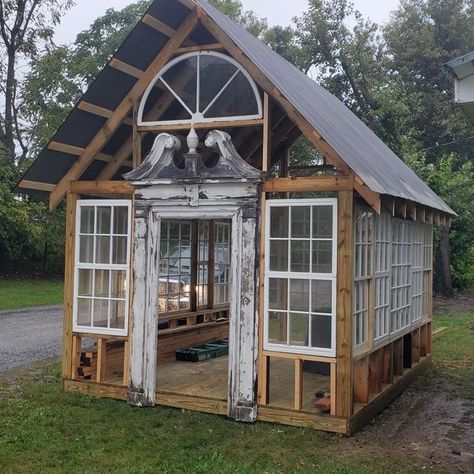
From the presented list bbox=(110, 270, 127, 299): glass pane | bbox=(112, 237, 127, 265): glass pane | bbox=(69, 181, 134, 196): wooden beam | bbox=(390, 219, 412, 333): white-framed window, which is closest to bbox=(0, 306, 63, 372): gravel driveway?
bbox=(110, 270, 127, 299): glass pane

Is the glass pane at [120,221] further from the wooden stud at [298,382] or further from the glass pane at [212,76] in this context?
the wooden stud at [298,382]

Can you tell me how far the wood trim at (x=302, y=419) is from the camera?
19.5 ft

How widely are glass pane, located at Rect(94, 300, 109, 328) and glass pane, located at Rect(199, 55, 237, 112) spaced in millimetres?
2587

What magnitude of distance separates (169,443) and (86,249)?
2.76 m

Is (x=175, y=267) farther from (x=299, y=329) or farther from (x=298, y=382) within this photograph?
(x=298, y=382)

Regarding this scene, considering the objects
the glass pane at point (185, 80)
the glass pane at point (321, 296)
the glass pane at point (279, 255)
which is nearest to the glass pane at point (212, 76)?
the glass pane at point (185, 80)

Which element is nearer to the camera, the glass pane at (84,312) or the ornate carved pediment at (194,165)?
the ornate carved pediment at (194,165)

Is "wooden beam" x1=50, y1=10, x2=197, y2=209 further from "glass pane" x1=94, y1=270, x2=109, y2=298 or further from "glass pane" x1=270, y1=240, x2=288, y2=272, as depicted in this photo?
"glass pane" x1=270, y1=240, x2=288, y2=272

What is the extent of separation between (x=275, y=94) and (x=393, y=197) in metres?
1.65

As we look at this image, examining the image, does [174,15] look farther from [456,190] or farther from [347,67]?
[347,67]

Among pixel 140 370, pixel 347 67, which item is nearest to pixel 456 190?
pixel 347 67

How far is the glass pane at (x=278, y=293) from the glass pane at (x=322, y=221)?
2.03 feet

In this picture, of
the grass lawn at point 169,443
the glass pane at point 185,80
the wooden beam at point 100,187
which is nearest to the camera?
the grass lawn at point 169,443

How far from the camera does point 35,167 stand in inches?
289
